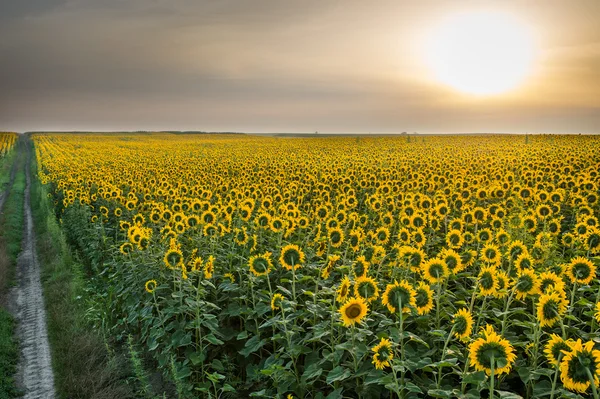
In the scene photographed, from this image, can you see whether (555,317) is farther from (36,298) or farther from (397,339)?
(36,298)

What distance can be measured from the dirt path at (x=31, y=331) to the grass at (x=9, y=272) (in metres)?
0.12

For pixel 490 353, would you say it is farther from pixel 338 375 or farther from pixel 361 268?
pixel 361 268

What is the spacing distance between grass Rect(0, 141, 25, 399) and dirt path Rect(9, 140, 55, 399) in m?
0.12

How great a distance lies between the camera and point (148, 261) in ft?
25.2

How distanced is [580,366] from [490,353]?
0.51 metres

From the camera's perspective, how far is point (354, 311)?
3.96 metres

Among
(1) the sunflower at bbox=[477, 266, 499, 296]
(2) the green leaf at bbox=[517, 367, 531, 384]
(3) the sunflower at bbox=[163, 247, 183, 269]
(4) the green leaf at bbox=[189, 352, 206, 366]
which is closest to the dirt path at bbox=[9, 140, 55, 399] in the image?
(4) the green leaf at bbox=[189, 352, 206, 366]

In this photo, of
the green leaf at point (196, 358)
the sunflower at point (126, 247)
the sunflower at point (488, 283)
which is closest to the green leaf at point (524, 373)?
the sunflower at point (488, 283)

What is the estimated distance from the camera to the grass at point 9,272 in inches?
253

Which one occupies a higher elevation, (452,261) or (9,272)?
(452,261)

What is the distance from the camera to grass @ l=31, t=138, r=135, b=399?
6.09m

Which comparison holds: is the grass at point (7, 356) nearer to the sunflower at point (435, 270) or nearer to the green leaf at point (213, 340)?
the green leaf at point (213, 340)

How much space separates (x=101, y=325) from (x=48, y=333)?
86 cm

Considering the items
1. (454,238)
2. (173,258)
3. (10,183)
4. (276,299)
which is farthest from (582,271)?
(10,183)
